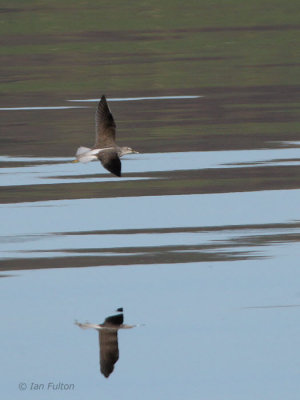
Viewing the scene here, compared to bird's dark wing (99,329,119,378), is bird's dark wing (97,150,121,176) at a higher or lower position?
higher

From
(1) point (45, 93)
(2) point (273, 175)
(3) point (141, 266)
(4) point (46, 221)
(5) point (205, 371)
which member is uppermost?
(1) point (45, 93)

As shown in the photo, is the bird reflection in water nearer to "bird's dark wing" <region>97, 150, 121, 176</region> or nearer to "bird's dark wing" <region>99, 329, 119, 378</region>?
"bird's dark wing" <region>99, 329, 119, 378</region>

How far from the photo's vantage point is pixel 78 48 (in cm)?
2430

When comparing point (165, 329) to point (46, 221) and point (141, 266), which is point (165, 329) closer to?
point (141, 266)

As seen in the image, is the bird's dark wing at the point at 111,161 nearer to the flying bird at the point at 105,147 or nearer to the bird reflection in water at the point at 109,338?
the flying bird at the point at 105,147

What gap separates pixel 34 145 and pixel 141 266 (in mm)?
5553

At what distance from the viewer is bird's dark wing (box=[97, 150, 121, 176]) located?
10.5 meters

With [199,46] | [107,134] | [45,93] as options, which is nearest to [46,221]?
[107,134]

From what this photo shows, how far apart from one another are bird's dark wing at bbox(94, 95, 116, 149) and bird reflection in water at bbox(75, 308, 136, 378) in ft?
8.18

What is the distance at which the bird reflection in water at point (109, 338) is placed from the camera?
7680 millimetres

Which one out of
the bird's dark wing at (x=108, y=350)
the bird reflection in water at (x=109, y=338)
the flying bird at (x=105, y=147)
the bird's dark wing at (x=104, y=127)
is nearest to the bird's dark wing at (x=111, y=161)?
the flying bird at (x=105, y=147)

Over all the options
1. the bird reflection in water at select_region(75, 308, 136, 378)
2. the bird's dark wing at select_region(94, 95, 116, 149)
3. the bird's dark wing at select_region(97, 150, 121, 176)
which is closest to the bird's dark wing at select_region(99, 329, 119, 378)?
the bird reflection in water at select_region(75, 308, 136, 378)

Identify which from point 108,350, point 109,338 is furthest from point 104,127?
point 108,350

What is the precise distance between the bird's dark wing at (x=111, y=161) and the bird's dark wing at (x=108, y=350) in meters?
2.56
